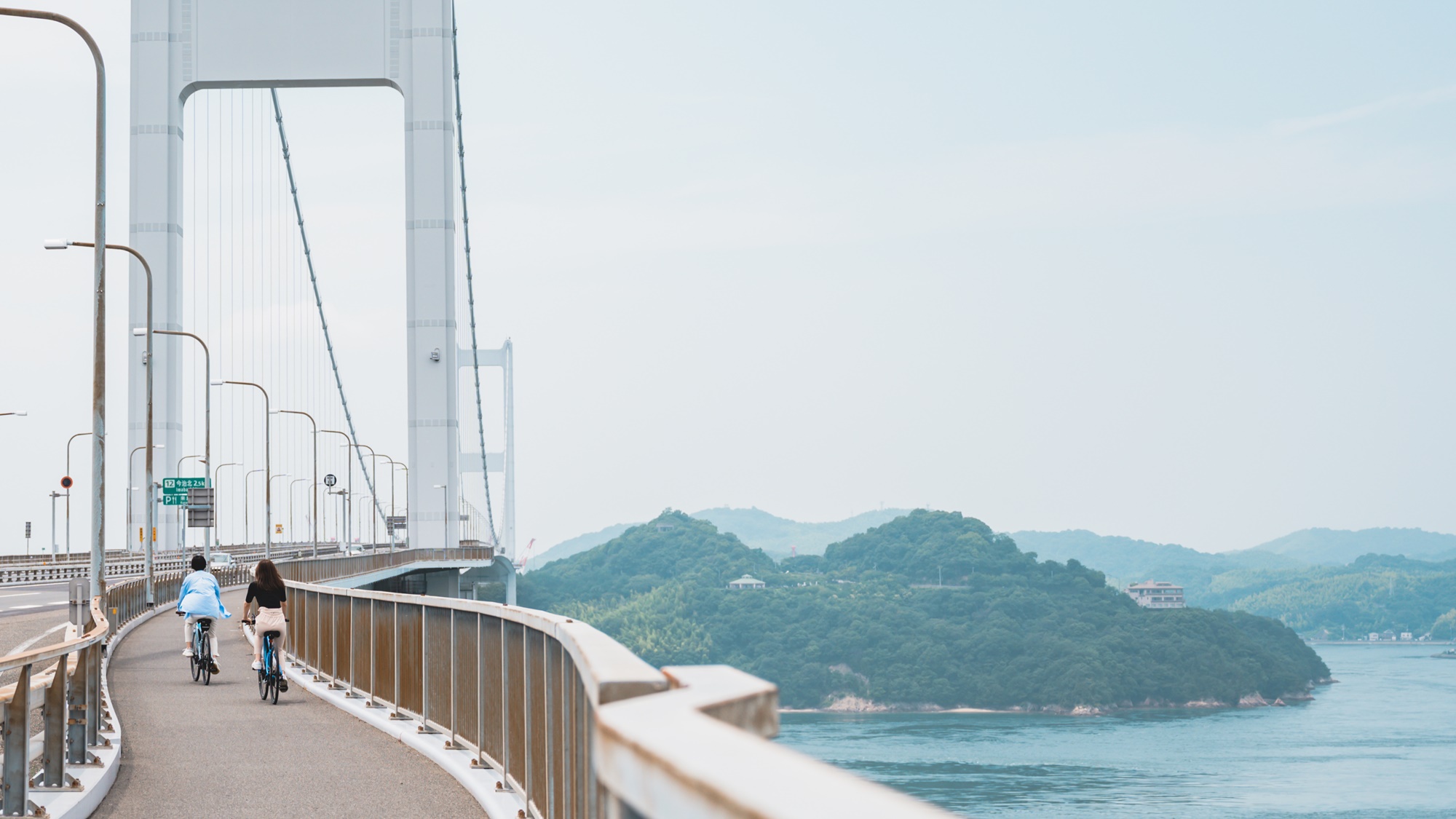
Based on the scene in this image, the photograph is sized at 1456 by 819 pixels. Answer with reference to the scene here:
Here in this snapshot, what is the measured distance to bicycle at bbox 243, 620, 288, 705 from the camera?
50.2ft

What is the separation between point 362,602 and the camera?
14.5 meters

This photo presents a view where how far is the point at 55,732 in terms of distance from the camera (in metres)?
8.60

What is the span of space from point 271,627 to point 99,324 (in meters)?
6.15

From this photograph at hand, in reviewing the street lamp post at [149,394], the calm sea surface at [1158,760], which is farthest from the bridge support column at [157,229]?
the calm sea surface at [1158,760]

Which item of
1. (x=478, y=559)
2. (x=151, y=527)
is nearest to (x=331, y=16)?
(x=478, y=559)

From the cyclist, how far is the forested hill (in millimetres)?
129430

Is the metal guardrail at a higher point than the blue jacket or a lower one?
higher

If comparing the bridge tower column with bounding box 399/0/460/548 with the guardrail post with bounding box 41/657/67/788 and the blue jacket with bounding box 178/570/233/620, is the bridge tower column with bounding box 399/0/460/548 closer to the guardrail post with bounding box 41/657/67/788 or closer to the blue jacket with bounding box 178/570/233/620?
the blue jacket with bounding box 178/570/233/620

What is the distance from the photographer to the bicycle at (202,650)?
57.2ft

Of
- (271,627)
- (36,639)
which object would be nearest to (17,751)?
(271,627)

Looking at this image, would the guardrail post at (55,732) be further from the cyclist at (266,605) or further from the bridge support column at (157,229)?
the bridge support column at (157,229)

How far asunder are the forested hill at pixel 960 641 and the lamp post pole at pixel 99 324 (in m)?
126

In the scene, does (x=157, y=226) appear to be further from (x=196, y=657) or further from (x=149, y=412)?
(x=196, y=657)

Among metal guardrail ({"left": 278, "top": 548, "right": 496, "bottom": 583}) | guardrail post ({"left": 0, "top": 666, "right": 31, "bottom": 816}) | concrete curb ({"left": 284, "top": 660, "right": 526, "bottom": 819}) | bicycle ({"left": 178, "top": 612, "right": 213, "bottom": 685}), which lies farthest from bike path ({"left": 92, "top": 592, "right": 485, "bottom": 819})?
metal guardrail ({"left": 278, "top": 548, "right": 496, "bottom": 583})
